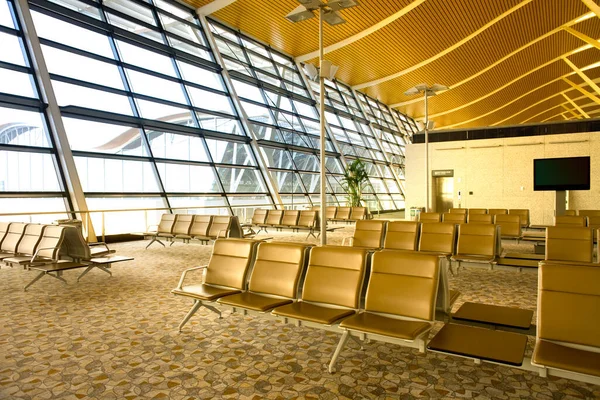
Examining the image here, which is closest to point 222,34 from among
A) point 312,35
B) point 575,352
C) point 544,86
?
point 312,35

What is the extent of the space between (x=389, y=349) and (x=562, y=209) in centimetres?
987

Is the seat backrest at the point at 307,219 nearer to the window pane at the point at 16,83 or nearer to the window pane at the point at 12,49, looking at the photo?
the window pane at the point at 16,83

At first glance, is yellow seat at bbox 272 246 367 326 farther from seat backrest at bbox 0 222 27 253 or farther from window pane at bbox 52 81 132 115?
window pane at bbox 52 81 132 115

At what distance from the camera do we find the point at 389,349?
138 inches

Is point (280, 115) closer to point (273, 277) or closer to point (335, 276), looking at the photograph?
point (273, 277)

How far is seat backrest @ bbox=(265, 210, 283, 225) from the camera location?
11852 mm

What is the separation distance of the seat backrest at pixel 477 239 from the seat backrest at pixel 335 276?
2.89 metres

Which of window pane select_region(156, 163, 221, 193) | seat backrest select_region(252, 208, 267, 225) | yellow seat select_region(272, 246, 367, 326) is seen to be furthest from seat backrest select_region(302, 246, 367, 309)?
window pane select_region(156, 163, 221, 193)

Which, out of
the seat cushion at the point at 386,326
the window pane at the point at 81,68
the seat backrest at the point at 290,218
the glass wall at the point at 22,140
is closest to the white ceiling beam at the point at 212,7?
the window pane at the point at 81,68

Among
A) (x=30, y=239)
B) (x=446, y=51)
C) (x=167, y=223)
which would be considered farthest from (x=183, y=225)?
(x=446, y=51)

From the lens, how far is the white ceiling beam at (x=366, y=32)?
1510 cm

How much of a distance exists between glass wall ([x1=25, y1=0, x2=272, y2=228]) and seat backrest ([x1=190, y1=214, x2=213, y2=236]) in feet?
9.25

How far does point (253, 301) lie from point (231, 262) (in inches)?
24.3

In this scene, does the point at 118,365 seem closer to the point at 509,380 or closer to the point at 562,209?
the point at 509,380
